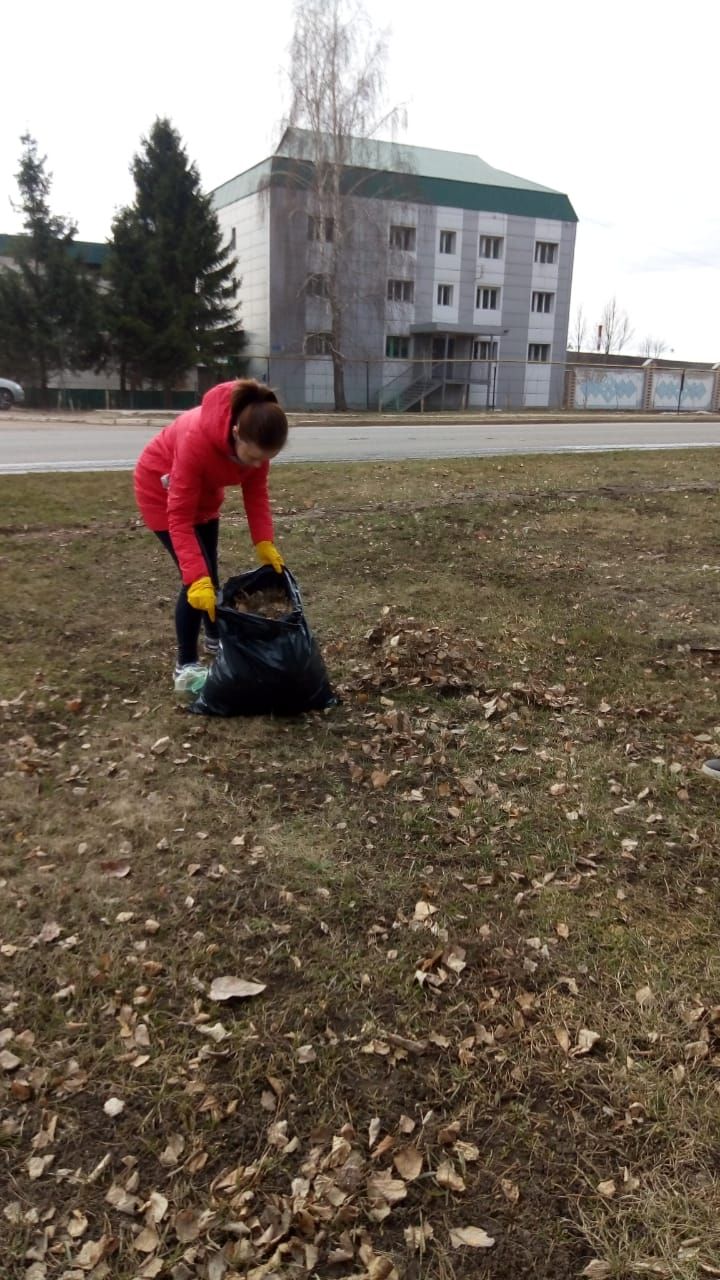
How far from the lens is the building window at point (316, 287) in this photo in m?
36.2

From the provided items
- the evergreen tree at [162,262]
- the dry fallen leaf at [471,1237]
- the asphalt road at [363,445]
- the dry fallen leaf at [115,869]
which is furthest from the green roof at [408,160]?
the dry fallen leaf at [471,1237]

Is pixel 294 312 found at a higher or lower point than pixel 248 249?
lower

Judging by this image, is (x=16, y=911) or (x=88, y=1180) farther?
(x=16, y=911)

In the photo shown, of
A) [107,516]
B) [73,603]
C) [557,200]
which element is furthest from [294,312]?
[73,603]

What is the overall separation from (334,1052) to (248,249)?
1751 inches

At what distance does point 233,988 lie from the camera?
2.56 metres

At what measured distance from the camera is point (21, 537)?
757 cm

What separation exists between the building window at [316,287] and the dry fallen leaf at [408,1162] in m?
37.3

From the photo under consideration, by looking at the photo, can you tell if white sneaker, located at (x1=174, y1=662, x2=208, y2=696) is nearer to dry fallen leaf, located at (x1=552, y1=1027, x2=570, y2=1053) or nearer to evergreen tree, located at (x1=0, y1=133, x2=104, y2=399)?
dry fallen leaf, located at (x1=552, y1=1027, x2=570, y2=1053)

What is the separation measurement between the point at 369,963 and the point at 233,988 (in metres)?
0.43

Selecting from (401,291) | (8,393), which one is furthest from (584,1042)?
(401,291)

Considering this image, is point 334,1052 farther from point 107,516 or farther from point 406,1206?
point 107,516

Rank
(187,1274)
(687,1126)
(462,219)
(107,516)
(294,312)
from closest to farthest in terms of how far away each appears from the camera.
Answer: (187,1274), (687,1126), (107,516), (294,312), (462,219)

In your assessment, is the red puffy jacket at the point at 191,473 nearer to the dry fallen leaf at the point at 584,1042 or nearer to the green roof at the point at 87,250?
the dry fallen leaf at the point at 584,1042
